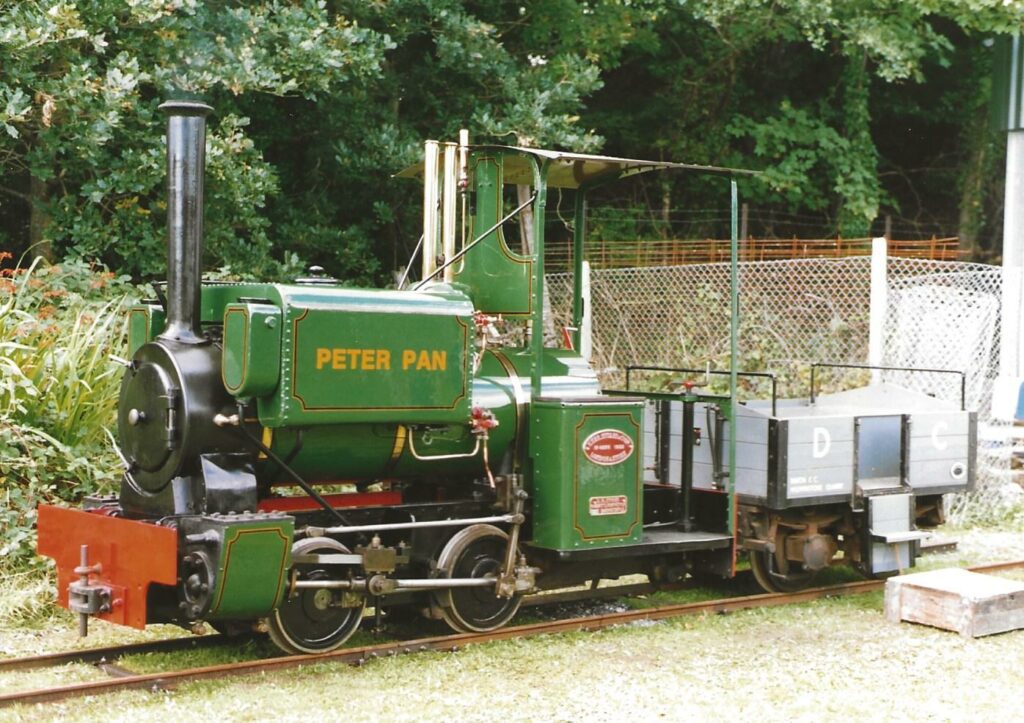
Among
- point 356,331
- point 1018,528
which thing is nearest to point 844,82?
point 1018,528

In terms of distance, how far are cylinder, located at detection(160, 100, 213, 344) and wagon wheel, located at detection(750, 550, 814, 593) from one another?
386 cm

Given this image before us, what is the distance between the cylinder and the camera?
5941mm

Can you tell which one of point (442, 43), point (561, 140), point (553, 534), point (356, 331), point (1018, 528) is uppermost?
point (442, 43)

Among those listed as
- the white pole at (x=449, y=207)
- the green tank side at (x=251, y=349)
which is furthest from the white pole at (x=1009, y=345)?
the green tank side at (x=251, y=349)

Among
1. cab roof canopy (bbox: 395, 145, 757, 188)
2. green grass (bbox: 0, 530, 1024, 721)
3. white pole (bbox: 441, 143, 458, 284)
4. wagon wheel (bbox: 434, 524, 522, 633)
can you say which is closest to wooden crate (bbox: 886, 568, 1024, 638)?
green grass (bbox: 0, 530, 1024, 721)

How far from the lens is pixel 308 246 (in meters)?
11.6

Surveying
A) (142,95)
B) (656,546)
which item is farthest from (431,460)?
(142,95)

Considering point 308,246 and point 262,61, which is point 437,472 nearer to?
→ point 262,61

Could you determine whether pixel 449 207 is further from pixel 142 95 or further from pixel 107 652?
pixel 142 95

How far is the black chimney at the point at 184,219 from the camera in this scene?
5.94 metres

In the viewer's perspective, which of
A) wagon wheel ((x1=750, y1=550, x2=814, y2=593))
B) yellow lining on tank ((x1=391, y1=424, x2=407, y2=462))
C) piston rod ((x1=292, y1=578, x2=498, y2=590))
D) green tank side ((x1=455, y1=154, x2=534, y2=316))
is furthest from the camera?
wagon wheel ((x1=750, y1=550, x2=814, y2=593))

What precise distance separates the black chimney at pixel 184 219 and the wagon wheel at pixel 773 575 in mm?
3855

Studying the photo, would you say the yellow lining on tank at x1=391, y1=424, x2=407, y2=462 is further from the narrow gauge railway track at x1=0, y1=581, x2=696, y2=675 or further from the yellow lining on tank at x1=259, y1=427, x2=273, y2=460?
the narrow gauge railway track at x1=0, y1=581, x2=696, y2=675

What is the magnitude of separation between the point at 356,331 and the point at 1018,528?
674cm
